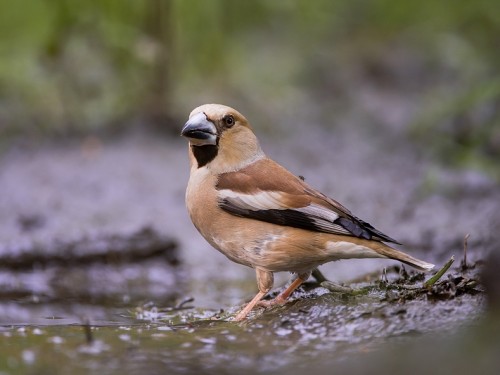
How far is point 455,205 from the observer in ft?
29.4

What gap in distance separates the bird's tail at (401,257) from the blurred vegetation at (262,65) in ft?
16.0

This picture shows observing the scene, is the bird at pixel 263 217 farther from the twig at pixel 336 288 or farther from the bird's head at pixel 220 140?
the twig at pixel 336 288

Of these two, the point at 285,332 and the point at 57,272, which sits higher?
the point at 57,272

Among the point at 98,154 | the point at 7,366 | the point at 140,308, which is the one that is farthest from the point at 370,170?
the point at 7,366

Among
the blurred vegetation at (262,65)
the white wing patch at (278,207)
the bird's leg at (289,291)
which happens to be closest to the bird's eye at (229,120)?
the white wing patch at (278,207)

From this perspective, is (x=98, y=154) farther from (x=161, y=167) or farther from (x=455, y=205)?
(x=455, y=205)

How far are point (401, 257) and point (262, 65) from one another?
7854mm

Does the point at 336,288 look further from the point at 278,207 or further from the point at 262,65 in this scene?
the point at 262,65

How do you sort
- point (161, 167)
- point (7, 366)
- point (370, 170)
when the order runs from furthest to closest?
1. point (370, 170)
2. point (161, 167)
3. point (7, 366)

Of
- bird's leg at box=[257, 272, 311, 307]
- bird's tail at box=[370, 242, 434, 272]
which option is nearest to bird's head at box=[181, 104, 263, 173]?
bird's leg at box=[257, 272, 311, 307]

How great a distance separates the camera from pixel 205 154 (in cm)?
557

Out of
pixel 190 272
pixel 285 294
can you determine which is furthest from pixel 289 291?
pixel 190 272

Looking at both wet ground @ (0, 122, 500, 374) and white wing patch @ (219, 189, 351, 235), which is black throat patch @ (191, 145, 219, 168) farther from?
wet ground @ (0, 122, 500, 374)

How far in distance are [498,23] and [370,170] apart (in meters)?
2.71
